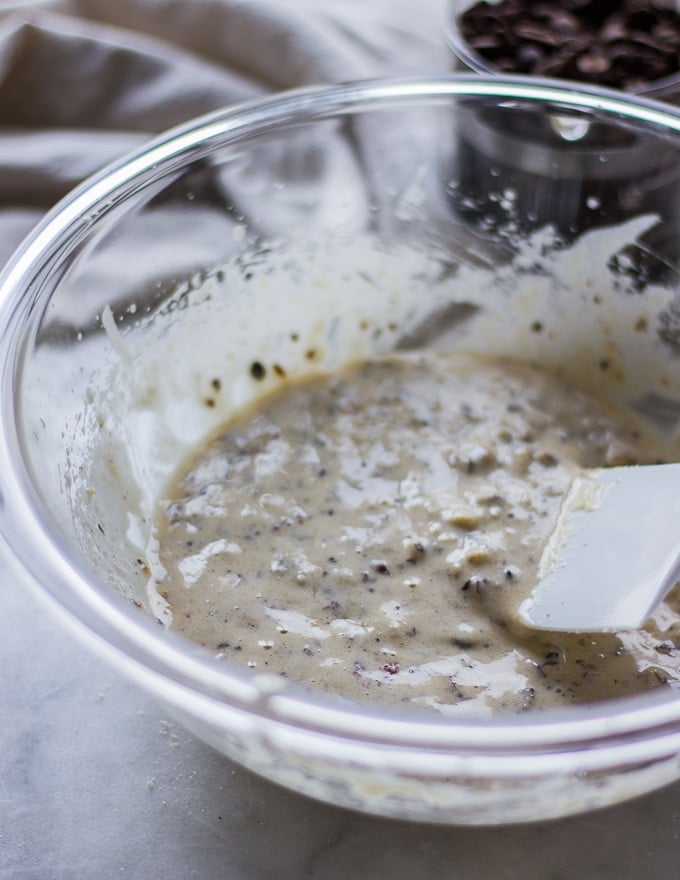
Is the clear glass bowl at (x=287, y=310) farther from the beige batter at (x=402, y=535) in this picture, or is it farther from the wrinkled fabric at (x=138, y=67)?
the wrinkled fabric at (x=138, y=67)

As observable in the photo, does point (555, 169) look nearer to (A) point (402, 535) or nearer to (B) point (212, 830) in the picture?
(A) point (402, 535)

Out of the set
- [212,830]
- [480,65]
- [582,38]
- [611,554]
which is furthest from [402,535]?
[582,38]

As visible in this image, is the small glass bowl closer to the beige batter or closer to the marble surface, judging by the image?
the beige batter

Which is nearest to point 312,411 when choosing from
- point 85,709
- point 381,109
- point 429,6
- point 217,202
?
point 217,202

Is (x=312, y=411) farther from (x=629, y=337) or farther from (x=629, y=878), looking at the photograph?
(x=629, y=878)

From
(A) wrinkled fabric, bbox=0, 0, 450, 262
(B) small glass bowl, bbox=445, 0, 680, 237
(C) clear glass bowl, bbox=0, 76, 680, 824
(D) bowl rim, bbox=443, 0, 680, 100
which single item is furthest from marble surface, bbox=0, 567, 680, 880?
(D) bowl rim, bbox=443, 0, 680, 100

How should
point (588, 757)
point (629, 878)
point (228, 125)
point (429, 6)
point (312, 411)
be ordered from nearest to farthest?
point (588, 757) → point (629, 878) → point (228, 125) → point (312, 411) → point (429, 6)
